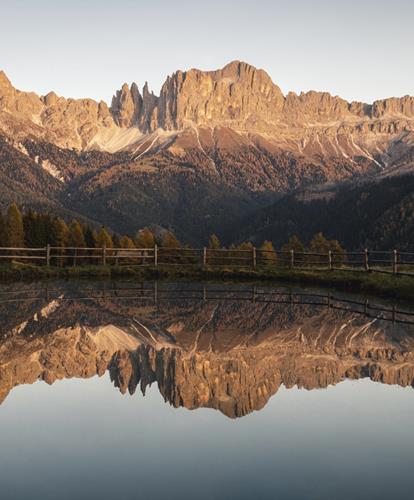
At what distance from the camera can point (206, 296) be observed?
3716cm

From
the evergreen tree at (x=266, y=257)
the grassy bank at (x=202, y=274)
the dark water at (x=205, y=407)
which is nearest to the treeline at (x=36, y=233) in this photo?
the evergreen tree at (x=266, y=257)

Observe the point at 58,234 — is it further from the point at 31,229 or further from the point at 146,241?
the point at 146,241

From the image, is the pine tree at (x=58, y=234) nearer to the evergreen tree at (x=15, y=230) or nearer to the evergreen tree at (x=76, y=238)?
the evergreen tree at (x=76, y=238)

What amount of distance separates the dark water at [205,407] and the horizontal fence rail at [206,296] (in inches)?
149

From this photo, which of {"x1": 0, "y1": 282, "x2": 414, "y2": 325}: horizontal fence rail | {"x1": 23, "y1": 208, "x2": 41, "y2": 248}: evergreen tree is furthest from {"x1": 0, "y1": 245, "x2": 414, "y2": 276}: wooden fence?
{"x1": 23, "y1": 208, "x2": 41, "y2": 248}: evergreen tree

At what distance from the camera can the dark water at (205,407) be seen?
9.62m

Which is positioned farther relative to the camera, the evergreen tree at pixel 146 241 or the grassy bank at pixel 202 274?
the evergreen tree at pixel 146 241

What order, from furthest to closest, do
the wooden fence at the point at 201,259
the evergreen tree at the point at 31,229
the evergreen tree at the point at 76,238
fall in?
1. the evergreen tree at the point at 76,238
2. the evergreen tree at the point at 31,229
3. the wooden fence at the point at 201,259

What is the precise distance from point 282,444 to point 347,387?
15.6 ft

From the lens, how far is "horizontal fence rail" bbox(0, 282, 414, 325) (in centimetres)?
3077

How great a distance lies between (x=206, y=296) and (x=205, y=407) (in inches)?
932

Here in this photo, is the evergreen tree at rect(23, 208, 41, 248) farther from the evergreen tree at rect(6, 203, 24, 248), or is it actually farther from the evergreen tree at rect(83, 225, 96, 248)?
the evergreen tree at rect(83, 225, 96, 248)

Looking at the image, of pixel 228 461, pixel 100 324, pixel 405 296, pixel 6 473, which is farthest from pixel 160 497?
pixel 405 296

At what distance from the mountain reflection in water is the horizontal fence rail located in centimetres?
11
